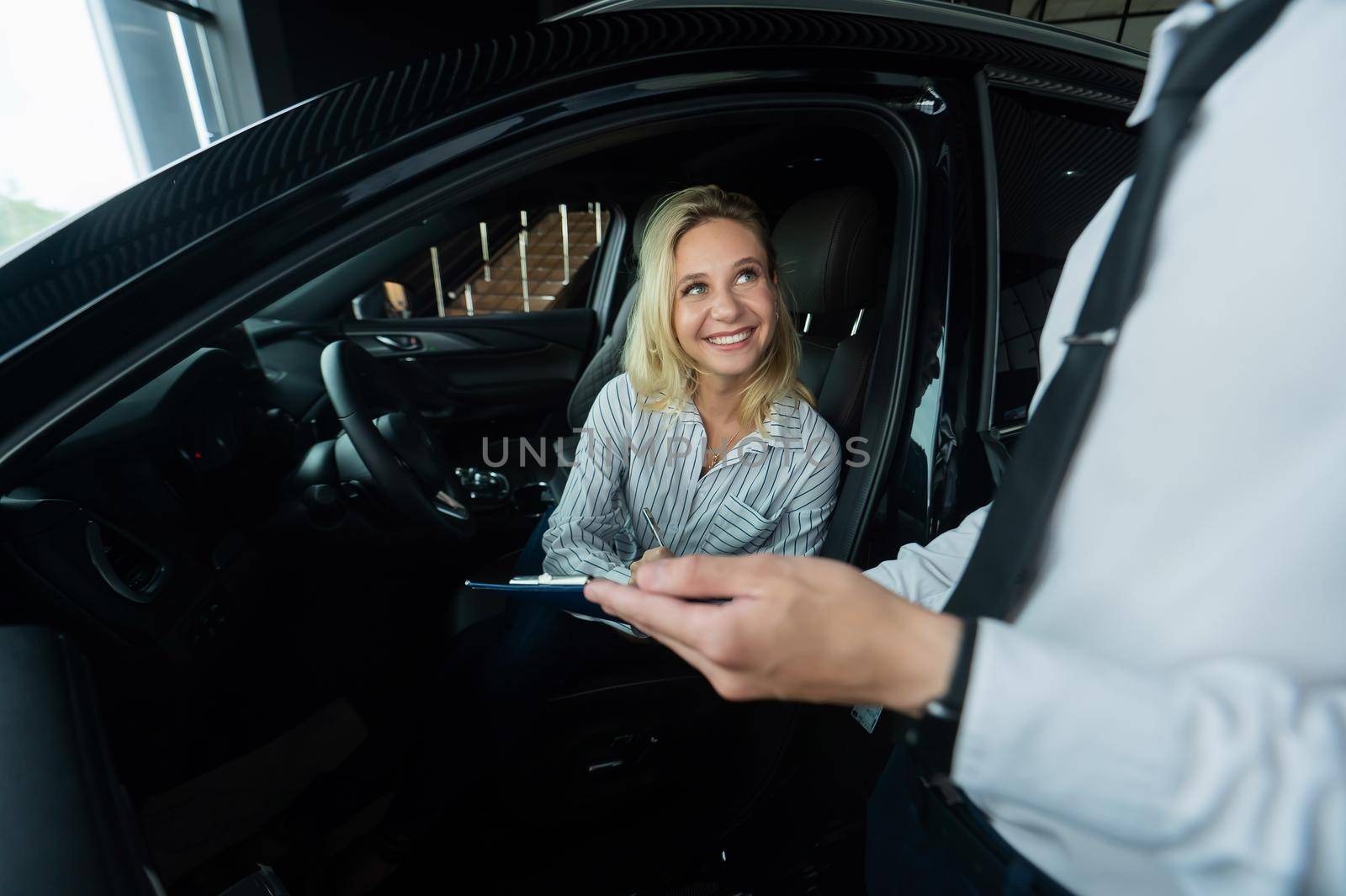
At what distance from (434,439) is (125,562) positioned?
0.65 metres

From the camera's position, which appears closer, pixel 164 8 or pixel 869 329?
pixel 869 329

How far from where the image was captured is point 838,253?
1.19 metres

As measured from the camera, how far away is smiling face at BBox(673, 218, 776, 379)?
1194 millimetres

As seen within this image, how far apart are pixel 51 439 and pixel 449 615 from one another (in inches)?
41.1

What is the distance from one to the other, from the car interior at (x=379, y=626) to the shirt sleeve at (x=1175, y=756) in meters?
0.67

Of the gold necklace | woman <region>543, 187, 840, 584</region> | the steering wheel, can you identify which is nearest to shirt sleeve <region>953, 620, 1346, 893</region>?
woman <region>543, 187, 840, 584</region>

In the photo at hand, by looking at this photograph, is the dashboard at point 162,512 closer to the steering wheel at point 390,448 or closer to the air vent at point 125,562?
the air vent at point 125,562

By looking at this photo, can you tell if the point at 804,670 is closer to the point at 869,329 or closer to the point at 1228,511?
the point at 1228,511

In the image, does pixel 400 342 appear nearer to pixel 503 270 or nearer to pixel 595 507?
pixel 503 270

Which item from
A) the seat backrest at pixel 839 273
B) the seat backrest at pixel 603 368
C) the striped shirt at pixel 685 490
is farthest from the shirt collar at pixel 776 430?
the seat backrest at pixel 603 368

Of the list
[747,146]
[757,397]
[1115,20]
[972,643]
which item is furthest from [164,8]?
[1115,20]

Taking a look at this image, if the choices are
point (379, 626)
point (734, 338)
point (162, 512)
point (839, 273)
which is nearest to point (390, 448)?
point (162, 512)

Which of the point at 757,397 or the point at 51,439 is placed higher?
the point at 51,439

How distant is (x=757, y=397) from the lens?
1.22 metres
